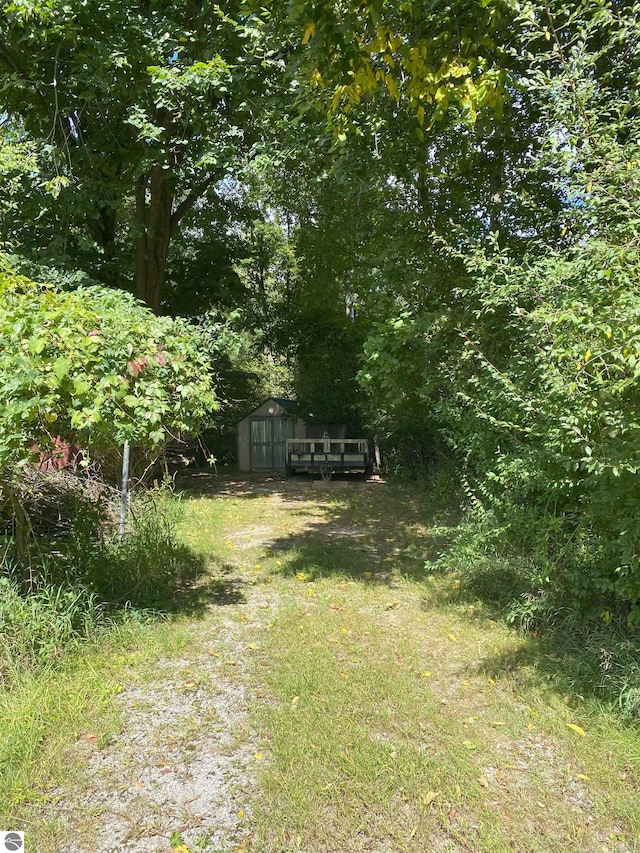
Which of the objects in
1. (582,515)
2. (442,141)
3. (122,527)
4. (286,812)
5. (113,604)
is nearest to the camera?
(286,812)

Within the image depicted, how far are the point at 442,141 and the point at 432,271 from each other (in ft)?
7.13

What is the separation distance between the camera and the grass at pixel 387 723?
2.58m

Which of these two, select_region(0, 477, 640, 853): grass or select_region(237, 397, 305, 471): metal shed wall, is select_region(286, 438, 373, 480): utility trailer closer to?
select_region(237, 397, 305, 471): metal shed wall

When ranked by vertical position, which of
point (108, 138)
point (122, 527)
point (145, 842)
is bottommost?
point (145, 842)

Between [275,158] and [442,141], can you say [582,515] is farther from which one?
[275,158]

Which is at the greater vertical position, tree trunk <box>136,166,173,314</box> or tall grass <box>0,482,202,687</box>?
tree trunk <box>136,166,173,314</box>

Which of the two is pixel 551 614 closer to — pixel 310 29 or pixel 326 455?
pixel 310 29

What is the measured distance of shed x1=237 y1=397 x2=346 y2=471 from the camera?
18.9 meters

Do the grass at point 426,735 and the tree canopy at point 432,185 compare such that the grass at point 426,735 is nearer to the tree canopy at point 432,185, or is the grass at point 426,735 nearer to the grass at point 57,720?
the tree canopy at point 432,185

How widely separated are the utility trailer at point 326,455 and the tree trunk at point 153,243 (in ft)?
17.7

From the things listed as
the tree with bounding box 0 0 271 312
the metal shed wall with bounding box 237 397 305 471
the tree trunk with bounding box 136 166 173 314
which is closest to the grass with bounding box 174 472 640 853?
the tree with bounding box 0 0 271 312

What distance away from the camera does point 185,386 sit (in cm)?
399

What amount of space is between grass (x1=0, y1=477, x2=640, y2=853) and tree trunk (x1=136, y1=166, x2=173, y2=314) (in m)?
7.47

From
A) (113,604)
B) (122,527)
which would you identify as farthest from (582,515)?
(122,527)
